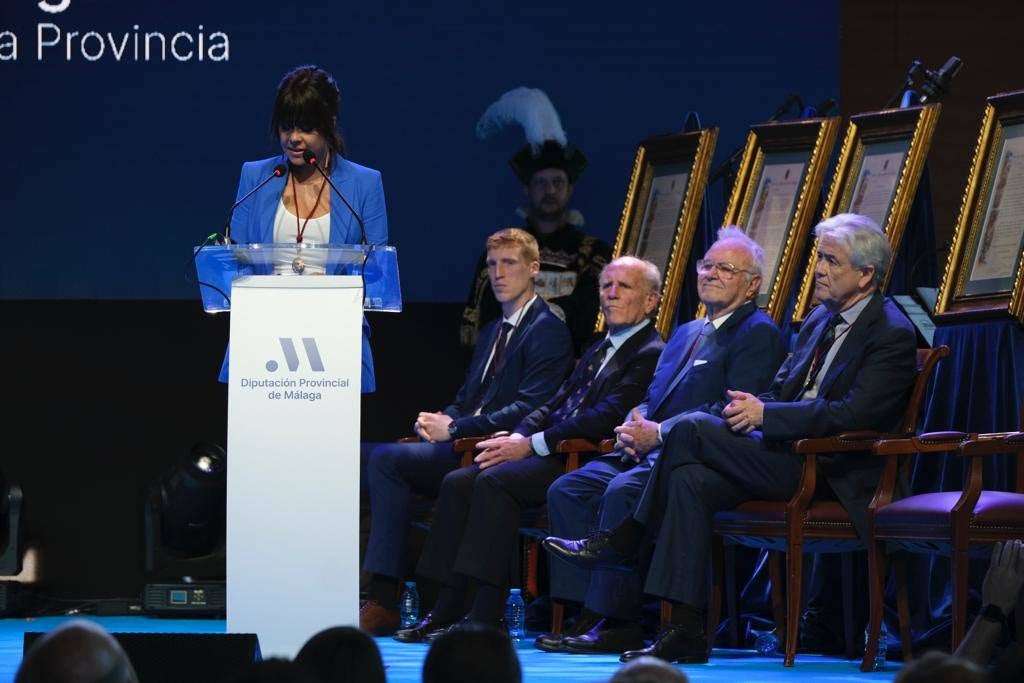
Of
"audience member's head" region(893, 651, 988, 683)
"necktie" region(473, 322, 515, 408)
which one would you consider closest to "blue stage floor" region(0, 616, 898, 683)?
"necktie" region(473, 322, 515, 408)

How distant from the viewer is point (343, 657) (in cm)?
→ 197

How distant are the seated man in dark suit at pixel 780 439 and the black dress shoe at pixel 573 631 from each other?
0.27 meters

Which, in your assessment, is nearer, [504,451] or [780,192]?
[504,451]

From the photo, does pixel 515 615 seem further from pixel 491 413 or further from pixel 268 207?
pixel 268 207

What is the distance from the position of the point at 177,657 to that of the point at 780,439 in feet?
8.59

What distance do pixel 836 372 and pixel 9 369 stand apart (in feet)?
12.4

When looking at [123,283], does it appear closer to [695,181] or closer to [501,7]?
[501,7]

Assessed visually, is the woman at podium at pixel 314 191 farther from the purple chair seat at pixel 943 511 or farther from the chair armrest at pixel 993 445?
the chair armrest at pixel 993 445

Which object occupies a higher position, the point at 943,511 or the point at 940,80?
the point at 940,80

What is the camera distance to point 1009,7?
7.14 m

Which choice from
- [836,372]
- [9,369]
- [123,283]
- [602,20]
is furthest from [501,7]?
[836,372]

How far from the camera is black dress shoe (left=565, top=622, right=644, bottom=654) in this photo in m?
5.10

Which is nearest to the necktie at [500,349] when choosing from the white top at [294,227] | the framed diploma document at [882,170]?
the framed diploma document at [882,170]

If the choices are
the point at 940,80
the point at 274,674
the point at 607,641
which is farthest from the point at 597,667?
the point at 274,674
